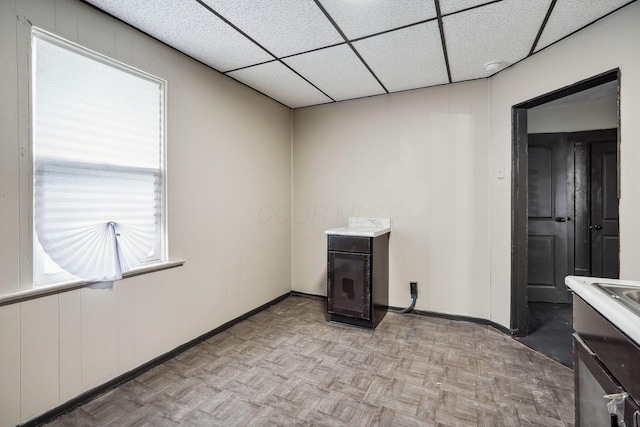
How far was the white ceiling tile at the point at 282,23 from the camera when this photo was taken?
1910 mm

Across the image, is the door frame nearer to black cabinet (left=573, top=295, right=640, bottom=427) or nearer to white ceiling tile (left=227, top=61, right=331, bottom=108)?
black cabinet (left=573, top=295, right=640, bottom=427)

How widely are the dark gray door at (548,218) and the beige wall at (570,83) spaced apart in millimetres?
1244

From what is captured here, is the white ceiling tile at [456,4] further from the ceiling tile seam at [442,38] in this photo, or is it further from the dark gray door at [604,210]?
the dark gray door at [604,210]

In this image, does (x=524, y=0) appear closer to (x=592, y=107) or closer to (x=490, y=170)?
(x=490, y=170)

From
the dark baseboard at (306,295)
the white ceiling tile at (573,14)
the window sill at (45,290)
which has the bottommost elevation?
the dark baseboard at (306,295)

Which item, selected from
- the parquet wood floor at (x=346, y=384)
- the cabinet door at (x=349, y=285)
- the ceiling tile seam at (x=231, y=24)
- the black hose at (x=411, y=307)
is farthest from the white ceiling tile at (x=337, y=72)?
the parquet wood floor at (x=346, y=384)

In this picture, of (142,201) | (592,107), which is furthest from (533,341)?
(142,201)

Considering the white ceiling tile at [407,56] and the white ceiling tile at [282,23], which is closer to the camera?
the white ceiling tile at [282,23]

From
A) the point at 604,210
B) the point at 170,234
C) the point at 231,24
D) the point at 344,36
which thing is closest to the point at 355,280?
the point at 170,234

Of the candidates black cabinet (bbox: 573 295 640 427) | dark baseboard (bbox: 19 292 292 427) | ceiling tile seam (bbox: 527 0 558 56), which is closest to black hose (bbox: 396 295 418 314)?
dark baseboard (bbox: 19 292 292 427)

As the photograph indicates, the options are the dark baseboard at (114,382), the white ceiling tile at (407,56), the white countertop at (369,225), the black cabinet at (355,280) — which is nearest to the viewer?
the dark baseboard at (114,382)

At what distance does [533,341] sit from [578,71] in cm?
226

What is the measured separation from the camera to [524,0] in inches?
73.6

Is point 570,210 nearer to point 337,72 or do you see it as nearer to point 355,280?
point 355,280
